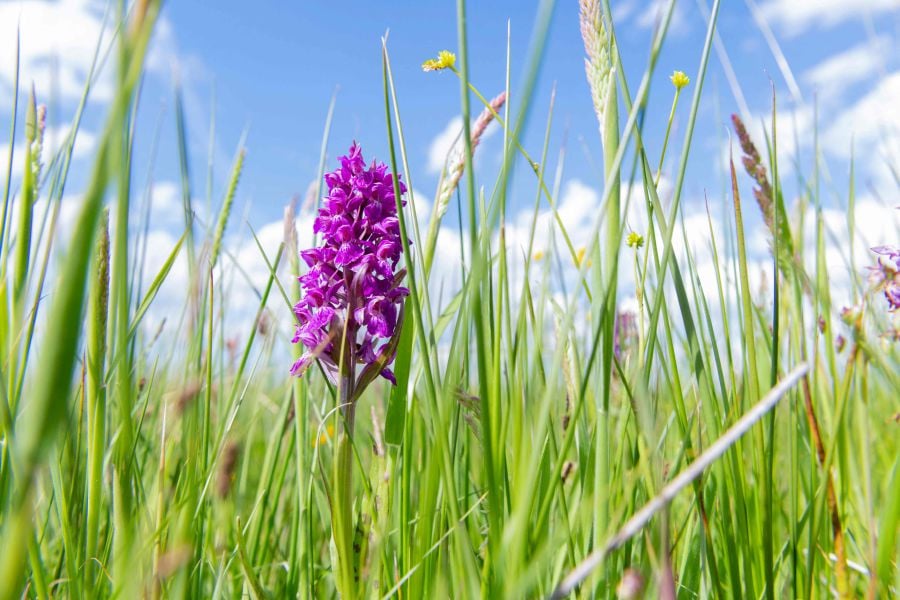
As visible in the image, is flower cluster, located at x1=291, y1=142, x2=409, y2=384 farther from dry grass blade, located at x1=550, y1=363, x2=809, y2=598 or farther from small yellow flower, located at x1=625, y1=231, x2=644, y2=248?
dry grass blade, located at x1=550, y1=363, x2=809, y2=598

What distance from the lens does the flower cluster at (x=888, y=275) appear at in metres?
1.36

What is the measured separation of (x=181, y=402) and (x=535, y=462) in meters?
0.32

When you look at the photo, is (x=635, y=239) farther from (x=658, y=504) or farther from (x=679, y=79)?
(x=658, y=504)

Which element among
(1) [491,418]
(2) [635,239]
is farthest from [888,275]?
(1) [491,418]

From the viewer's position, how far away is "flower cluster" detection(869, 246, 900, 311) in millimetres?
1358

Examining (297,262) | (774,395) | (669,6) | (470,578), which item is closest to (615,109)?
(669,6)

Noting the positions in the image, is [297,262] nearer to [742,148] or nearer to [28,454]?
[742,148]

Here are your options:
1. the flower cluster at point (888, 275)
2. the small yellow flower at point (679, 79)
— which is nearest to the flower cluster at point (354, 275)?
the small yellow flower at point (679, 79)

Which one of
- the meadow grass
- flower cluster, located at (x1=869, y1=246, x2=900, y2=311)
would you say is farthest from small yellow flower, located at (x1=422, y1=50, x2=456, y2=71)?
flower cluster, located at (x1=869, y1=246, x2=900, y2=311)

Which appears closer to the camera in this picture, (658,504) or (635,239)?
(658,504)

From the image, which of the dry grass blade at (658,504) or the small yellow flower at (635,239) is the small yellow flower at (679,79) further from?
the dry grass blade at (658,504)

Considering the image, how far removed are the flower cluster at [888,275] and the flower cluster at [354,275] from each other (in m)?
0.98

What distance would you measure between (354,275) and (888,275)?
42.6 inches

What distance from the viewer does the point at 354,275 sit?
1.45 metres
